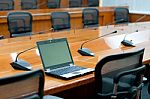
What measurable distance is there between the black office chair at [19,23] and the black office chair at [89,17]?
1.23 metres

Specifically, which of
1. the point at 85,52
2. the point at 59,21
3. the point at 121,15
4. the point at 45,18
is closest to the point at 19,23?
the point at 59,21

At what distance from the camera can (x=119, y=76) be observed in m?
1.89

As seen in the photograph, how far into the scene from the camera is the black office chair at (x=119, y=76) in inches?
74.6

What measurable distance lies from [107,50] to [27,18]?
195 cm

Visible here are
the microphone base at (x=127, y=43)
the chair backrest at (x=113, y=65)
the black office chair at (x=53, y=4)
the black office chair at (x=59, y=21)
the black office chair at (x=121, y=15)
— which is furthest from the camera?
the black office chair at (x=53, y=4)

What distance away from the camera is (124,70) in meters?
2.00

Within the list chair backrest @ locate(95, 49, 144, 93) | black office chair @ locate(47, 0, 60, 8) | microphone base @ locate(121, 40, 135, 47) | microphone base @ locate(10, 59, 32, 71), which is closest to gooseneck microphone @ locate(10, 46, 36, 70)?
microphone base @ locate(10, 59, 32, 71)

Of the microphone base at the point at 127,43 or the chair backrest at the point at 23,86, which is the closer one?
the chair backrest at the point at 23,86

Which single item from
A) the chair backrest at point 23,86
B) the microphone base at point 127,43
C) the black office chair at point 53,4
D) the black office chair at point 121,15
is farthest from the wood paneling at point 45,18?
the chair backrest at point 23,86

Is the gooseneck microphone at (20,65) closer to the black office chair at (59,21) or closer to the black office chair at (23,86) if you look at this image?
the black office chair at (23,86)

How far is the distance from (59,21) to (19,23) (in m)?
0.70

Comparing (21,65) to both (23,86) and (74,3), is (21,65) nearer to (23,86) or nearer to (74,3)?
(23,86)

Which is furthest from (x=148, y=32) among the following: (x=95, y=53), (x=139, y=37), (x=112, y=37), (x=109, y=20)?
(x=109, y=20)

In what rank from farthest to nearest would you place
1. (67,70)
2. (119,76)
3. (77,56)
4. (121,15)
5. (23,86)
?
(121,15) < (77,56) < (67,70) < (119,76) < (23,86)
